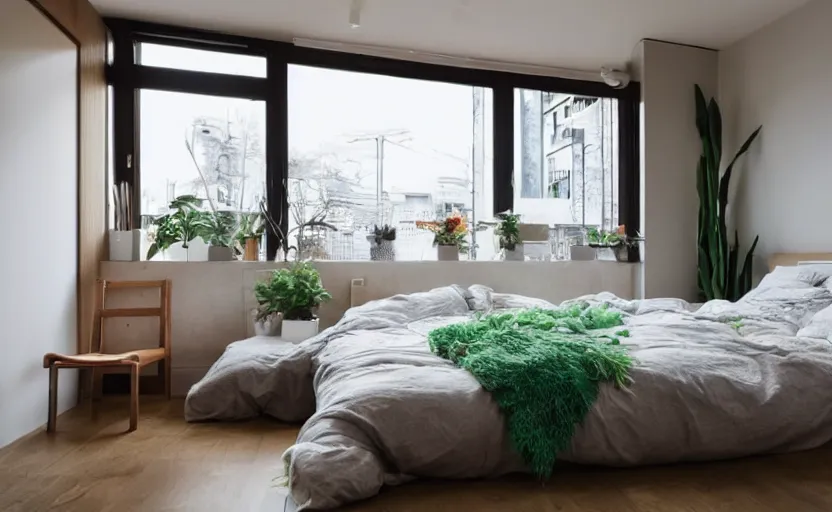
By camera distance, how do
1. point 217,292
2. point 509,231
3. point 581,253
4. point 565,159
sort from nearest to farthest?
point 217,292
point 509,231
point 581,253
point 565,159

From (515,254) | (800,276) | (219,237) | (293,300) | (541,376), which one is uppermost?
(219,237)

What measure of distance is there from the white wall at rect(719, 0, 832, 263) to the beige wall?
1.81 metres

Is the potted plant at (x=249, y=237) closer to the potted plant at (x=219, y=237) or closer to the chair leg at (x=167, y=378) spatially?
the potted plant at (x=219, y=237)

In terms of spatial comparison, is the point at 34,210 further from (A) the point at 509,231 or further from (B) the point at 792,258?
(B) the point at 792,258

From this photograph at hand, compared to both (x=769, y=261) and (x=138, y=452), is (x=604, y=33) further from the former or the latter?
(x=138, y=452)

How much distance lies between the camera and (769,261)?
3.60 m

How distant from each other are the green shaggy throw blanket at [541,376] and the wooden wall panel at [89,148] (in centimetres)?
202

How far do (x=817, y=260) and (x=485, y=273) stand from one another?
6.23 feet

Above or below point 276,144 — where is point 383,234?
below

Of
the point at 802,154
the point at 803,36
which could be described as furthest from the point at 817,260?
the point at 803,36

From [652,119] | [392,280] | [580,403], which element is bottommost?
[580,403]

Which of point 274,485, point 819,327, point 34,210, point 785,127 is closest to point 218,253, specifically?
point 34,210

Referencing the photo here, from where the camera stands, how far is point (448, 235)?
12.3ft

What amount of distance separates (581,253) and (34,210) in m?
3.24
